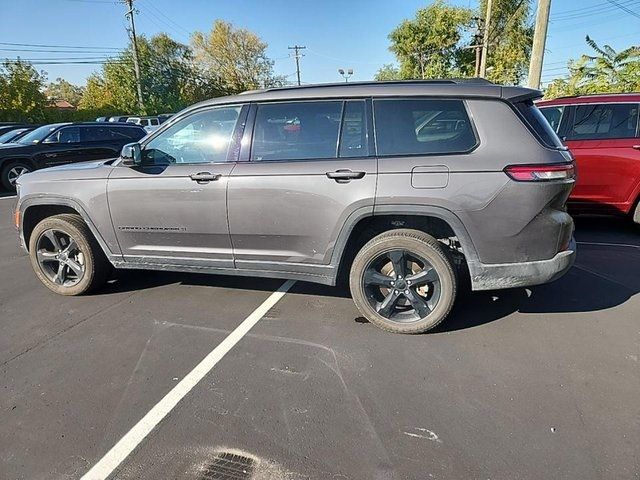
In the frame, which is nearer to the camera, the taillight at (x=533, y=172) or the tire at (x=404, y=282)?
the taillight at (x=533, y=172)

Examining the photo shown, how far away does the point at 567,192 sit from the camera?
115 inches

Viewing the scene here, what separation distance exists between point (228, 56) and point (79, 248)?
6029 cm

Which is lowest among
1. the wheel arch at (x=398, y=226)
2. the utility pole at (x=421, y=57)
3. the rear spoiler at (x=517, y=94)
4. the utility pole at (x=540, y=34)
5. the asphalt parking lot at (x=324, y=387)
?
the asphalt parking lot at (x=324, y=387)

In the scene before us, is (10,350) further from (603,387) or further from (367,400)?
(603,387)

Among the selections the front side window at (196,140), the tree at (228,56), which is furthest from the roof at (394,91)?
the tree at (228,56)

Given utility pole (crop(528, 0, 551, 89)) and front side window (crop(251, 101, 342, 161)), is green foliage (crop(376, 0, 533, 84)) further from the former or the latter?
front side window (crop(251, 101, 342, 161))

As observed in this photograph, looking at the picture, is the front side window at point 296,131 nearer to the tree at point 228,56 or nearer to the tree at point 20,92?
the tree at point 20,92

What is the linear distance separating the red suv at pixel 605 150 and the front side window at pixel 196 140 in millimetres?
4737

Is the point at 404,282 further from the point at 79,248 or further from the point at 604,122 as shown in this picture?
the point at 604,122

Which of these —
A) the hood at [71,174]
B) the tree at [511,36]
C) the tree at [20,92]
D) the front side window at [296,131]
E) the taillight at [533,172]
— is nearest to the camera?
the taillight at [533,172]

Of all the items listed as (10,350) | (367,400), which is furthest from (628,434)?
(10,350)

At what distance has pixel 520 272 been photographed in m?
2.97

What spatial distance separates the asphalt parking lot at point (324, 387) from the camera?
6.82ft

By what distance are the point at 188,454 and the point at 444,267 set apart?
2.07 metres
